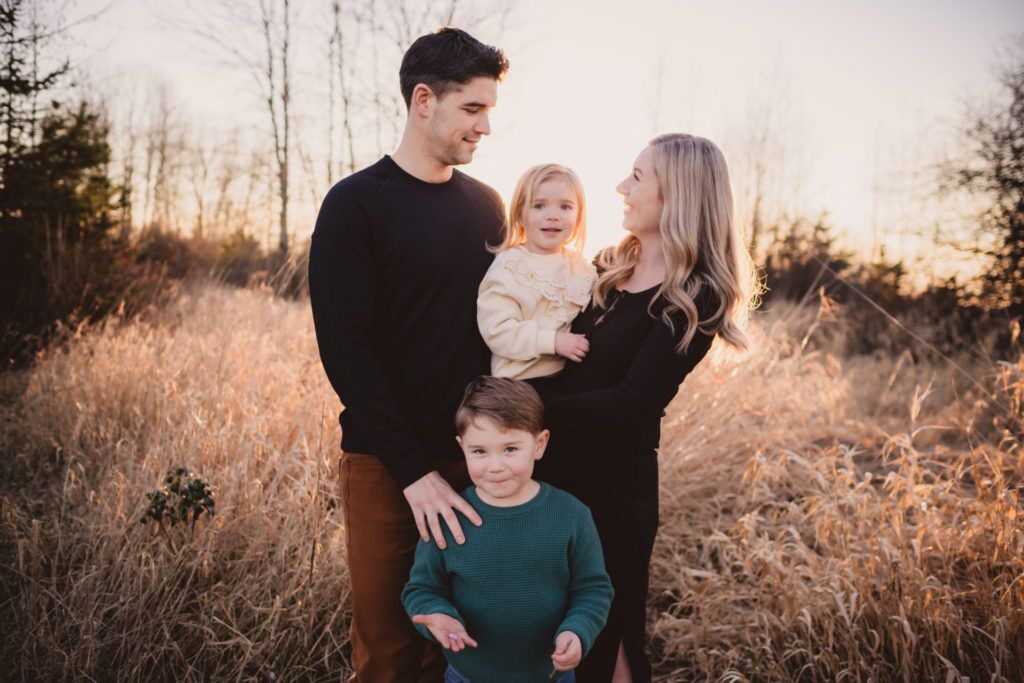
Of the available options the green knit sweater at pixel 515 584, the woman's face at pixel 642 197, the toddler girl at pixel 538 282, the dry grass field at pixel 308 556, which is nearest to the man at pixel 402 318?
the toddler girl at pixel 538 282

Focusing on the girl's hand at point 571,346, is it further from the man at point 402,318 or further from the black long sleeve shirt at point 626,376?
the man at point 402,318

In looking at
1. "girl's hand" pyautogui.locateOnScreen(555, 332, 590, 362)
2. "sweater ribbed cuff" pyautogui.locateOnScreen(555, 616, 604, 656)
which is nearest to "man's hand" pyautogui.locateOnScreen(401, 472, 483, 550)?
"sweater ribbed cuff" pyautogui.locateOnScreen(555, 616, 604, 656)

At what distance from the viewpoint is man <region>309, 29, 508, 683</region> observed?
6.25 ft

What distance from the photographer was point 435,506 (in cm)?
182

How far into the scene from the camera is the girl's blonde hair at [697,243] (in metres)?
1.97

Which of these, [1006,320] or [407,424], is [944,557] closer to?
[407,424]

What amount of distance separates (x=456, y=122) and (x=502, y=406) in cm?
99

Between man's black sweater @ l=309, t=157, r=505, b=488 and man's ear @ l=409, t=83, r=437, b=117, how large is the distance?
216mm

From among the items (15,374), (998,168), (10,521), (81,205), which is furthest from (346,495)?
(998,168)

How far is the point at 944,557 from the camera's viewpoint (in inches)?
110

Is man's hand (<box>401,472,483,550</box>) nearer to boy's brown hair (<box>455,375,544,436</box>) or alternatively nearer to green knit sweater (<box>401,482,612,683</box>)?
green knit sweater (<box>401,482,612,683</box>)

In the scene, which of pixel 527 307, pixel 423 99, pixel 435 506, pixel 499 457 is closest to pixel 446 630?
pixel 435 506

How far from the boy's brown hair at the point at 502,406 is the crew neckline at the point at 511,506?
173 mm

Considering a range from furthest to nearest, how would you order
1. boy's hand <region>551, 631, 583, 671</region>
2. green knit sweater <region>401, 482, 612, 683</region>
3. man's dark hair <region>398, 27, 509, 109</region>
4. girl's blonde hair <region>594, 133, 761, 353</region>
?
man's dark hair <region>398, 27, 509, 109</region>, girl's blonde hair <region>594, 133, 761, 353</region>, green knit sweater <region>401, 482, 612, 683</region>, boy's hand <region>551, 631, 583, 671</region>
